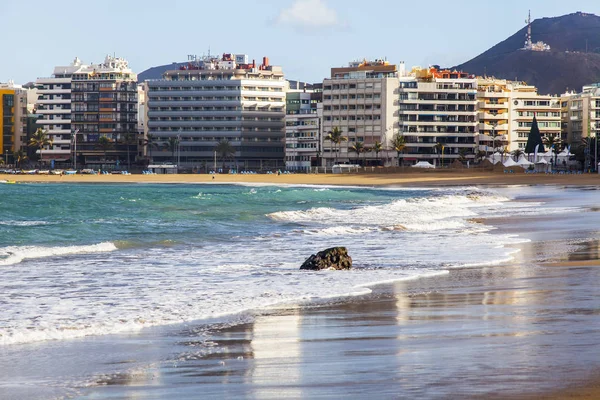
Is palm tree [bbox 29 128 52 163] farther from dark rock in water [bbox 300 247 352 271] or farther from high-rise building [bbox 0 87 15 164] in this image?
dark rock in water [bbox 300 247 352 271]

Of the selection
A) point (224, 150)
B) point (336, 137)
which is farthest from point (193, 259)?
point (224, 150)

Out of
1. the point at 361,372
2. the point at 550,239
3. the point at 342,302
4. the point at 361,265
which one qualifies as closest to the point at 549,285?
the point at 342,302

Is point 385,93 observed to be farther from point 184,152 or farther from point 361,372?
point 361,372

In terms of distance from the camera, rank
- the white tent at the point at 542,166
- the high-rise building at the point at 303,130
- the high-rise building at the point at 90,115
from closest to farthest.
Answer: the white tent at the point at 542,166
the high-rise building at the point at 303,130
the high-rise building at the point at 90,115

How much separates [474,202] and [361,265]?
4090 cm

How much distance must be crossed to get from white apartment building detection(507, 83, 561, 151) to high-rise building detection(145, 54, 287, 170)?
39.8 metres

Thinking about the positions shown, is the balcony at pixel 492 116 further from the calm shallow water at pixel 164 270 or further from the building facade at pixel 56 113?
the calm shallow water at pixel 164 270

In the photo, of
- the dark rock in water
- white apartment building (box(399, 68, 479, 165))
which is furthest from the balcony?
the dark rock in water

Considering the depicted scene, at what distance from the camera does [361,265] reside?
67.8 ft

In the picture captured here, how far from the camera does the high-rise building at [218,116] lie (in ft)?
550

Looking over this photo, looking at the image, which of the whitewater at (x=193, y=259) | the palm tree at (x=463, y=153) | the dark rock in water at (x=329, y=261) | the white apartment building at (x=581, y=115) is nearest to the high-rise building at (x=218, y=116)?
the palm tree at (x=463, y=153)

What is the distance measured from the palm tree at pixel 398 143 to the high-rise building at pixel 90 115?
50.5 m

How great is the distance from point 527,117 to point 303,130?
3608 cm

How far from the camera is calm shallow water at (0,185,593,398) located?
34.9ft
